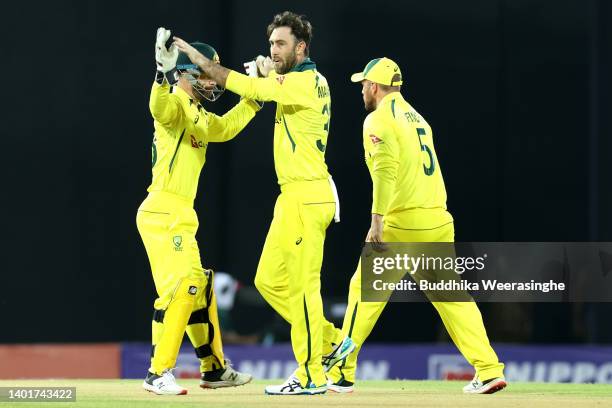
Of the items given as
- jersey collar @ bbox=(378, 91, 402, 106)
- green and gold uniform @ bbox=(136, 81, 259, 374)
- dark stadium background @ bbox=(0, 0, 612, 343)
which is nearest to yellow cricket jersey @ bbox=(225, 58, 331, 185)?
green and gold uniform @ bbox=(136, 81, 259, 374)

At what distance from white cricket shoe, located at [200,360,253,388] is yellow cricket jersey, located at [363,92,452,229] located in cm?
121

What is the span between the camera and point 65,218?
521 inches

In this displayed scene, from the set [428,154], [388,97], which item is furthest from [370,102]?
[428,154]

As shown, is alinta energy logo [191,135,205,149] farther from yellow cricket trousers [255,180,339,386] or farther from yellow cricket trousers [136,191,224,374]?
yellow cricket trousers [255,180,339,386]

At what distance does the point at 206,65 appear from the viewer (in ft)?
22.9

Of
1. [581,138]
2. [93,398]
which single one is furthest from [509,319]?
[93,398]

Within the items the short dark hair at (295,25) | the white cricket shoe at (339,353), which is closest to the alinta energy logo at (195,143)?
the short dark hair at (295,25)

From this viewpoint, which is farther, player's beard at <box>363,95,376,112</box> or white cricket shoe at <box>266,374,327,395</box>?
player's beard at <box>363,95,376,112</box>

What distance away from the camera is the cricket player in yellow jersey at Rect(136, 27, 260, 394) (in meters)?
7.18

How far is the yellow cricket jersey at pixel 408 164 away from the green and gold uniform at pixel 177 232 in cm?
88

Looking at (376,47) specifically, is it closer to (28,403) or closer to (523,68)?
(523,68)

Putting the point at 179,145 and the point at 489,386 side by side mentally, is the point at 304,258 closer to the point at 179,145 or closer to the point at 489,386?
the point at 179,145

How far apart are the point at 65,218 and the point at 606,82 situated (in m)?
5.51

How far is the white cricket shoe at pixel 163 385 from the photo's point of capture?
7.14m
